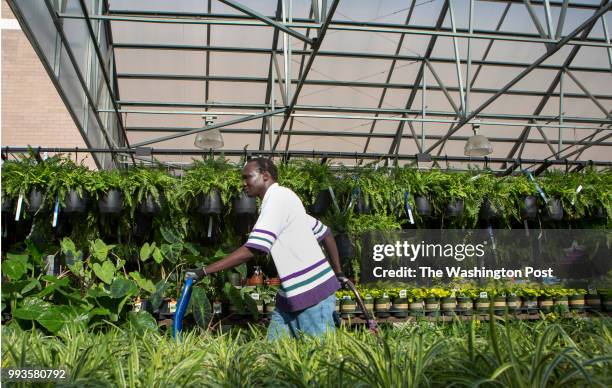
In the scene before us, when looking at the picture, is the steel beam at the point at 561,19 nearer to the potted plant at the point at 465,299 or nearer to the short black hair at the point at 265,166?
the potted plant at the point at 465,299

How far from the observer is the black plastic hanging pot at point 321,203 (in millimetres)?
4062

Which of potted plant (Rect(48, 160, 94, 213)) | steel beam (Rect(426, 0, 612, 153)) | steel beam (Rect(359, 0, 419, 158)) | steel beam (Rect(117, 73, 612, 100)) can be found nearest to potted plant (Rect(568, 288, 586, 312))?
steel beam (Rect(426, 0, 612, 153))

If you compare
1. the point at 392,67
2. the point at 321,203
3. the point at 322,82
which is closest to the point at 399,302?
the point at 321,203

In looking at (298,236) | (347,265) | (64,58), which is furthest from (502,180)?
(64,58)

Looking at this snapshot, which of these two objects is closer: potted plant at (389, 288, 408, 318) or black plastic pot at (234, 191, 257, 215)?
black plastic pot at (234, 191, 257, 215)

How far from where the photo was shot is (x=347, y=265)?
4180mm

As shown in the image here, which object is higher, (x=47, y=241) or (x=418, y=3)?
(x=418, y=3)

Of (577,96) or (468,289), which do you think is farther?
(577,96)

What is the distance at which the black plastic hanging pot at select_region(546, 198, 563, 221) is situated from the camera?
4301mm

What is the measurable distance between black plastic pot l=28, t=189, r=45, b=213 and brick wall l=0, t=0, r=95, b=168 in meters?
7.80

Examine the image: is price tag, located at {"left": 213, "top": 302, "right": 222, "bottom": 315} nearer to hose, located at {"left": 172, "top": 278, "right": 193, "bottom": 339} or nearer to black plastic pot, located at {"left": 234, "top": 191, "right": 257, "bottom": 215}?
black plastic pot, located at {"left": 234, "top": 191, "right": 257, "bottom": 215}

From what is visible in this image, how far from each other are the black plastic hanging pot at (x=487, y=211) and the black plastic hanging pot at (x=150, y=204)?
7.91 ft

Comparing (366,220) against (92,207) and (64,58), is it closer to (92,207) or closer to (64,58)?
(92,207)

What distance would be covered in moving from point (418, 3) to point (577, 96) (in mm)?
3763
